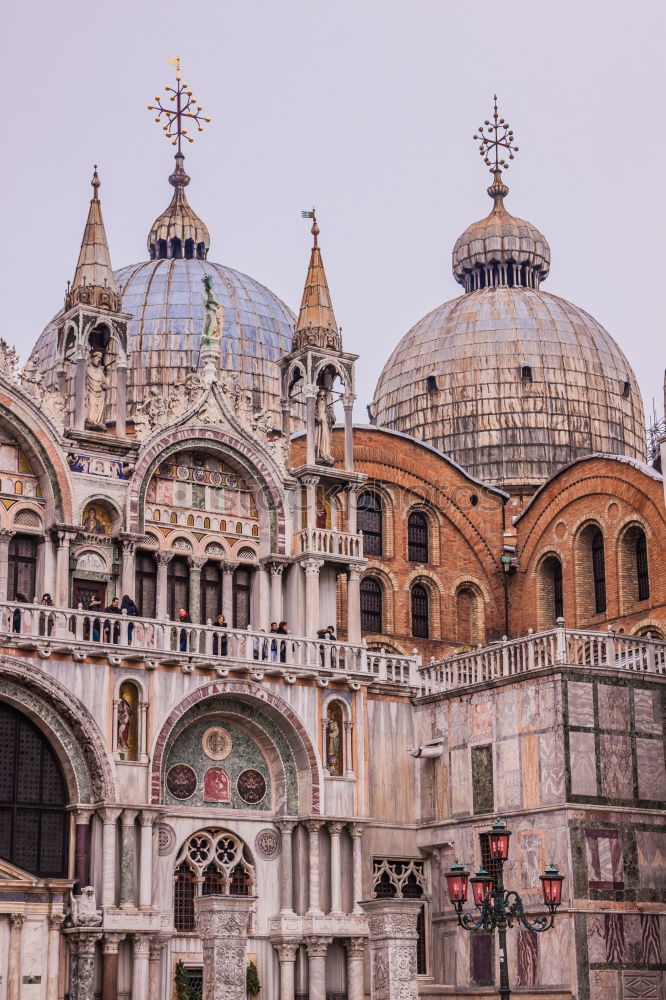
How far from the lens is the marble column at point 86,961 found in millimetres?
29859

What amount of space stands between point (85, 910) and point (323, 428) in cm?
1193

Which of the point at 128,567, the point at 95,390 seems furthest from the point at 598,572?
the point at 95,390

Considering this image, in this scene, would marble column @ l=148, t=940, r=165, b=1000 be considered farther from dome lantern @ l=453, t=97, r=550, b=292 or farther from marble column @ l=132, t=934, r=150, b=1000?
dome lantern @ l=453, t=97, r=550, b=292

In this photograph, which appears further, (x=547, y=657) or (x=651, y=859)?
(x=547, y=657)

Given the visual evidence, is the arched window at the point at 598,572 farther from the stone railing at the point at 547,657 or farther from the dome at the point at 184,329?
the dome at the point at 184,329

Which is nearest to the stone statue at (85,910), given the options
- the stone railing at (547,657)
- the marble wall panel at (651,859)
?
the stone railing at (547,657)

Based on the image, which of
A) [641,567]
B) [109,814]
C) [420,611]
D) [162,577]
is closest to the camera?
[109,814]

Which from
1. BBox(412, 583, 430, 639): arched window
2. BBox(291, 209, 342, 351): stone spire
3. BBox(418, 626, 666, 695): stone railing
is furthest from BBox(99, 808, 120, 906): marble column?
BBox(412, 583, 430, 639): arched window

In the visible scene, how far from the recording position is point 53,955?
2986cm

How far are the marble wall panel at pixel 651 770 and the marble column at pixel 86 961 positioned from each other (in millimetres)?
10488

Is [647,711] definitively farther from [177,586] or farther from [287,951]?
[177,586]

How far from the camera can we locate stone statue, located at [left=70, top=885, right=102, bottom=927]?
98.4 ft

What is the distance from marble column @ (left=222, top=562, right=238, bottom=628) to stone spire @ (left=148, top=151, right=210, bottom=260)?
835 inches

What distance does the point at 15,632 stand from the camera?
30766 mm
